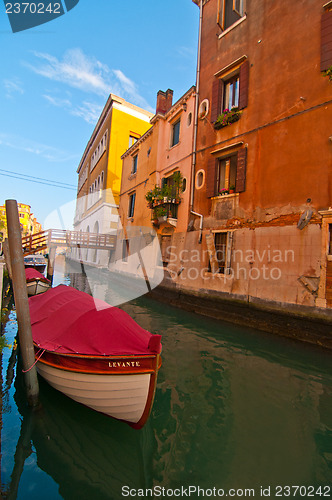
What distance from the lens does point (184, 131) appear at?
13938mm

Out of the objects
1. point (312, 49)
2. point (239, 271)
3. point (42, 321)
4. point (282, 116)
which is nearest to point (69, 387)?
point (42, 321)

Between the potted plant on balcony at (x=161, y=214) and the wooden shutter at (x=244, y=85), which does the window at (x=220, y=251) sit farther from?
the wooden shutter at (x=244, y=85)

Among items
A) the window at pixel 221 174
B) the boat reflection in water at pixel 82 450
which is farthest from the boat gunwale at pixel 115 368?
the window at pixel 221 174

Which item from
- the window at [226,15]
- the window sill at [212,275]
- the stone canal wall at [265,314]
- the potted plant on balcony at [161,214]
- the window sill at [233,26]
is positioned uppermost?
the window at [226,15]

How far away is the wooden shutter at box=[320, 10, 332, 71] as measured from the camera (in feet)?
24.3

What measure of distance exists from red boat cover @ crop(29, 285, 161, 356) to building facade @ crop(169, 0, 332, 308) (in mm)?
5555

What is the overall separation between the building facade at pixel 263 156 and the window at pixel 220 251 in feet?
0.13

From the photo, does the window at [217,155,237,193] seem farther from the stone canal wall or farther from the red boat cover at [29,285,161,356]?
the red boat cover at [29,285,161,356]

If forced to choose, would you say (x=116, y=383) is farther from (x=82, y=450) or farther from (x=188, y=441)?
(x=188, y=441)

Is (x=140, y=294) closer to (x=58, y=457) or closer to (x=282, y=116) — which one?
(x=282, y=116)

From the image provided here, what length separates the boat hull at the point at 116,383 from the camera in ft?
10.6

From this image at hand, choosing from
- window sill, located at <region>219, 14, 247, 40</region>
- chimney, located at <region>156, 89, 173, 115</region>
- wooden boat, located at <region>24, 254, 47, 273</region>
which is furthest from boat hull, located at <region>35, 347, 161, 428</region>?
wooden boat, located at <region>24, 254, 47, 273</region>

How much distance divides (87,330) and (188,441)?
1980 mm

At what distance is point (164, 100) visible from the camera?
17312 mm
